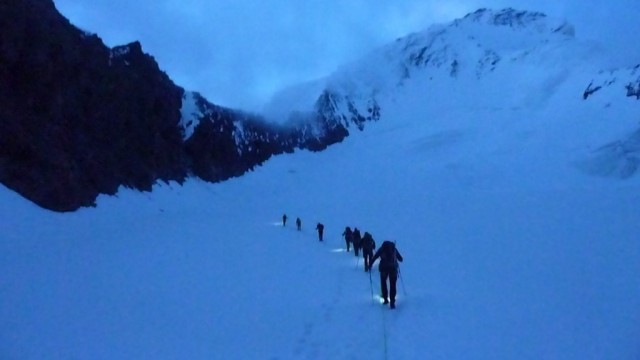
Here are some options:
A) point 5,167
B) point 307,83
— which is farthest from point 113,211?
point 307,83

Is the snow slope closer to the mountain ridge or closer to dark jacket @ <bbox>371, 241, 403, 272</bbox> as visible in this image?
dark jacket @ <bbox>371, 241, 403, 272</bbox>

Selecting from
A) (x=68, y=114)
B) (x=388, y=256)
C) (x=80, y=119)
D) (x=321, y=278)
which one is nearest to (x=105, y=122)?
(x=80, y=119)

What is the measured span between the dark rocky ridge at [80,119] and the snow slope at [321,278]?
2010mm

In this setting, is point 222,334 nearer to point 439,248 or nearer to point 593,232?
point 439,248

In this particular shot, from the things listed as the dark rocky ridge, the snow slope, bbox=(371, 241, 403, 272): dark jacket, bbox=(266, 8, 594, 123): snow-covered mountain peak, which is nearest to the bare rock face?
the dark rocky ridge

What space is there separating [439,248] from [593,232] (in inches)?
357

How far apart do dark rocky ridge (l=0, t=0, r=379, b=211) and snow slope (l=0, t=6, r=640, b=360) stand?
2010 mm

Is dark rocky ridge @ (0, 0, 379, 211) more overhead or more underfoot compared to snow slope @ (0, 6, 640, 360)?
more overhead

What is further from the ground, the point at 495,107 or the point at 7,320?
the point at 495,107

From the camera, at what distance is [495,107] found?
111188 mm

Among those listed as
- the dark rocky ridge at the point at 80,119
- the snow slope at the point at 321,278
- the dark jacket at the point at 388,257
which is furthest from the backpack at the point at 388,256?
the dark rocky ridge at the point at 80,119

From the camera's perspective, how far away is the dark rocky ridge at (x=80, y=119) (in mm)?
23812

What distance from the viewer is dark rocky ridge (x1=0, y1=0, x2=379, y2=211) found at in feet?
78.1

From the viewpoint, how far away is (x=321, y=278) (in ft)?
52.5
